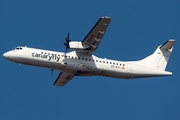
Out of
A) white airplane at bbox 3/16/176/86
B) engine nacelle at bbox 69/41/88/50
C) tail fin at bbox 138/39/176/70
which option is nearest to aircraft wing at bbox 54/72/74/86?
white airplane at bbox 3/16/176/86

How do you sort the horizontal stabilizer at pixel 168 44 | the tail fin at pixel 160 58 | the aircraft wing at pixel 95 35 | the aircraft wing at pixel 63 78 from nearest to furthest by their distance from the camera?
the aircraft wing at pixel 95 35, the horizontal stabilizer at pixel 168 44, the tail fin at pixel 160 58, the aircraft wing at pixel 63 78

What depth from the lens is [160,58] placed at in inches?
1467

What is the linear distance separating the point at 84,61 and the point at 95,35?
8.50 ft

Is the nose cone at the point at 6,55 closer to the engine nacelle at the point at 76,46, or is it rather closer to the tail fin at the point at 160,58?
the engine nacelle at the point at 76,46

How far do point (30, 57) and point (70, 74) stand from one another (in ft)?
14.4

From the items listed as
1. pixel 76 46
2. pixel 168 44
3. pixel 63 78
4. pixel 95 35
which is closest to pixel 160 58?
pixel 168 44

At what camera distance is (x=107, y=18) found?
1243 inches

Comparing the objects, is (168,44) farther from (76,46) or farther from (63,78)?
(63,78)

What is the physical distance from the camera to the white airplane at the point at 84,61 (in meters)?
33.6

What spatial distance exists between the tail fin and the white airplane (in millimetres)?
833

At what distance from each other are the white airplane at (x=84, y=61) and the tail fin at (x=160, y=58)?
833 mm

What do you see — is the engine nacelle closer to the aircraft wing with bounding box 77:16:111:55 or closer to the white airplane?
the white airplane

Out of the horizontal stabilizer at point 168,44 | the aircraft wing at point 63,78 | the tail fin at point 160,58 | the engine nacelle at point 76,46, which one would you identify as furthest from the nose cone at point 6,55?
the horizontal stabilizer at point 168,44

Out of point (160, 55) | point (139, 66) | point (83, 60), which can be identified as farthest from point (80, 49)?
point (160, 55)
